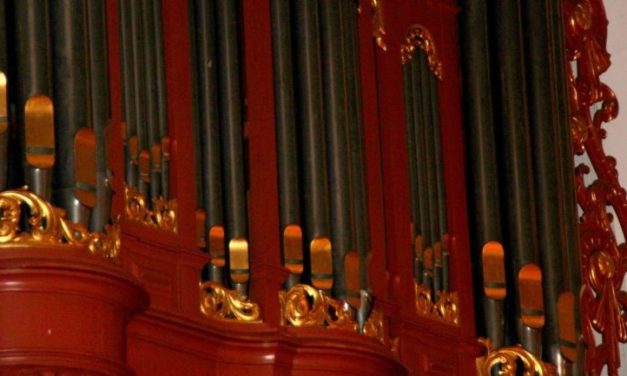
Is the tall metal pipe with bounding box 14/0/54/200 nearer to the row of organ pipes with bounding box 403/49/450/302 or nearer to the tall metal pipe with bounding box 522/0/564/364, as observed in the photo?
the row of organ pipes with bounding box 403/49/450/302

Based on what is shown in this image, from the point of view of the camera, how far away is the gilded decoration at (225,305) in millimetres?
10445

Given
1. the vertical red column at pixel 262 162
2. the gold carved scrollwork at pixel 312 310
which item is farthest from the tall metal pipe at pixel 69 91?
the gold carved scrollwork at pixel 312 310

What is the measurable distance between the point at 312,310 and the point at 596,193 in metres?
2.76

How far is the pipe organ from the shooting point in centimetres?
952

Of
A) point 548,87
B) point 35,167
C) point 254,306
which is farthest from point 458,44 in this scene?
point 35,167

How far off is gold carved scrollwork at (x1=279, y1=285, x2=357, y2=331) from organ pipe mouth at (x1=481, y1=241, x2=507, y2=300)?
1.37 meters

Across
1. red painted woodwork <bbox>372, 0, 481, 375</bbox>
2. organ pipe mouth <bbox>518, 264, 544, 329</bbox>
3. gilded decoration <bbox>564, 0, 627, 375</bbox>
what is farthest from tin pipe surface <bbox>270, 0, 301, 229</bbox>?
gilded decoration <bbox>564, 0, 627, 375</bbox>

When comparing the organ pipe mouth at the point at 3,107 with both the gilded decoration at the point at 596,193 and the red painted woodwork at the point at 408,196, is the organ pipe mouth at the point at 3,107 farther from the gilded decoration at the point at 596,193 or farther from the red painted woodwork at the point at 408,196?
the gilded decoration at the point at 596,193

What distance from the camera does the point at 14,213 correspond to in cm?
934

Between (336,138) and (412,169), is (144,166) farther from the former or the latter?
(412,169)

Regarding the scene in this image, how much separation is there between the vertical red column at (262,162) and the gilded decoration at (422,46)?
1.13 metres

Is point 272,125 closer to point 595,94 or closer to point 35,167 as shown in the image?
point 35,167

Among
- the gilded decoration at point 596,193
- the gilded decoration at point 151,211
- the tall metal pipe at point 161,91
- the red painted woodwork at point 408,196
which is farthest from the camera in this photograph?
the gilded decoration at point 596,193

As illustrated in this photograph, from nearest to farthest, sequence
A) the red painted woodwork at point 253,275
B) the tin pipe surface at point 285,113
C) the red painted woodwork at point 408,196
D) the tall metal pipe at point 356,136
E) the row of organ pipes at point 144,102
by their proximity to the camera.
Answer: the red painted woodwork at point 253,275, the row of organ pipes at point 144,102, the tin pipe surface at point 285,113, the tall metal pipe at point 356,136, the red painted woodwork at point 408,196
